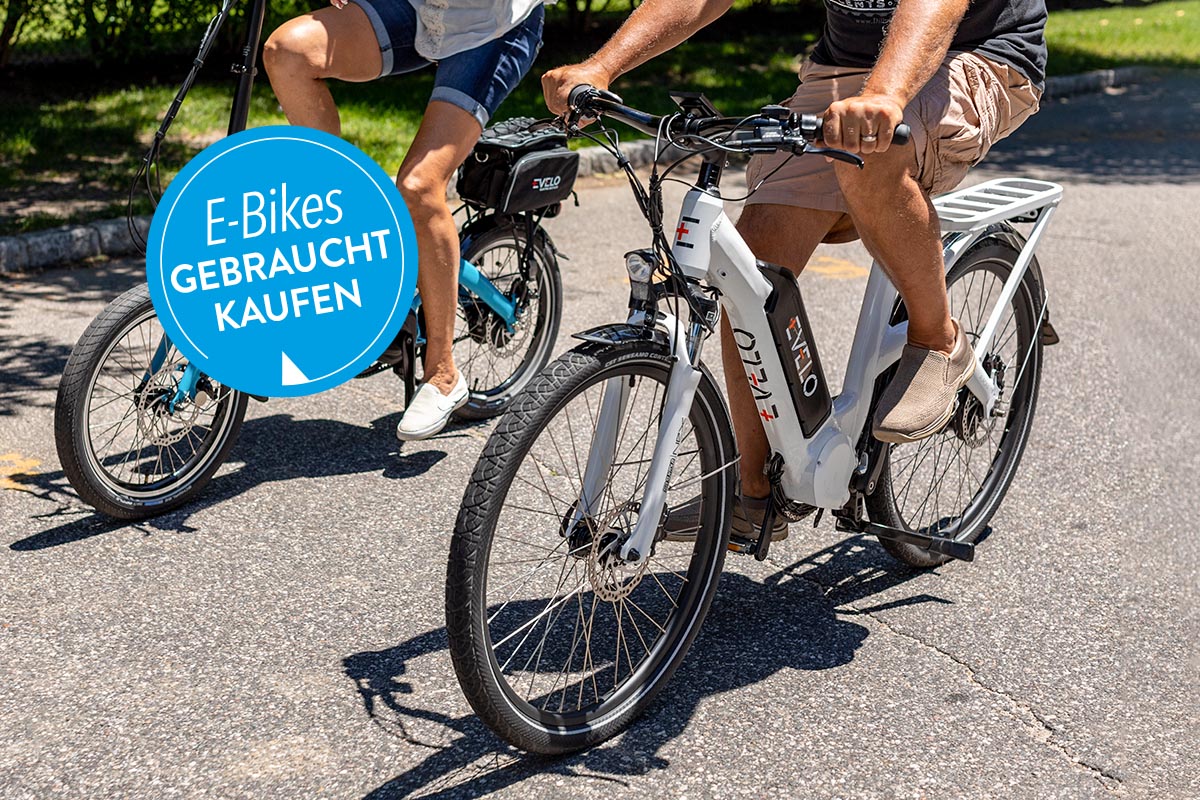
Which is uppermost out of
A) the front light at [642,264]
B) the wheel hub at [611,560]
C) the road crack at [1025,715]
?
the front light at [642,264]

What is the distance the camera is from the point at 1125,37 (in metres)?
15.7

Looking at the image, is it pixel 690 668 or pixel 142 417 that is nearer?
pixel 690 668

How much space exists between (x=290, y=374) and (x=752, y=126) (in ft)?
5.15

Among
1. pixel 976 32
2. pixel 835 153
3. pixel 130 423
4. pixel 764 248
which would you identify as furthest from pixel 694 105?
pixel 130 423

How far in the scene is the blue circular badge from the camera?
3.51m

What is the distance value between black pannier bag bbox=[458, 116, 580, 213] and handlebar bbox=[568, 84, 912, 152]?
1851 mm

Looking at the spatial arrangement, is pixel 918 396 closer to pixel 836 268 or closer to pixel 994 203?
pixel 994 203

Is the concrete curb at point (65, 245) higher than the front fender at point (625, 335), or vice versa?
the front fender at point (625, 335)

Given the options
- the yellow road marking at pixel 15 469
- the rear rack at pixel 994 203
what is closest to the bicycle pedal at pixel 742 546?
the rear rack at pixel 994 203

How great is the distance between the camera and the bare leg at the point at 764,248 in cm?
327

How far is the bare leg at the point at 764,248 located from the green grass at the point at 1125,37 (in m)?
10.7

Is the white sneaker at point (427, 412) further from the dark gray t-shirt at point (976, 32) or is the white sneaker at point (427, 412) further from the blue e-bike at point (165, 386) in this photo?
the dark gray t-shirt at point (976, 32)

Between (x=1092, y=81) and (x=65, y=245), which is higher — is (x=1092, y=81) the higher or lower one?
the lower one

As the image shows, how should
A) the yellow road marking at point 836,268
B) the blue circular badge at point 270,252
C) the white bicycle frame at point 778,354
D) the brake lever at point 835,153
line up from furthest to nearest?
the yellow road marking at point 836,268 → the blue circular badge at point 270,252 → the white bicycle frame at point 778,354 → the brake lever at point 835,153
